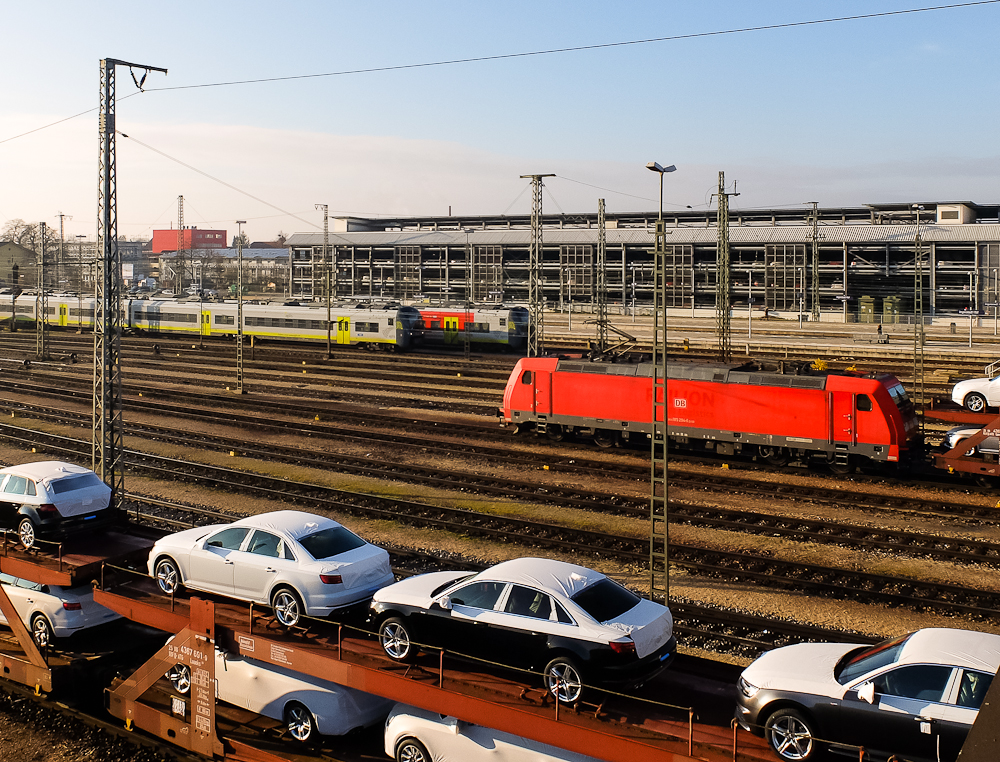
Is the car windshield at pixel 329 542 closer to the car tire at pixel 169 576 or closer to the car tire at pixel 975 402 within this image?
the car tire at pixel 169 576

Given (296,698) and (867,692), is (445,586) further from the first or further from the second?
(867,692)

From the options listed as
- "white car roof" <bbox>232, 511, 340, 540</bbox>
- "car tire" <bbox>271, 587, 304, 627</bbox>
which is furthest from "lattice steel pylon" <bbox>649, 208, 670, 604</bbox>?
"car tire" <bbox>271, 587, 304, 627</bbox>

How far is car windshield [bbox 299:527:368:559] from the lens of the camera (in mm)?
12047

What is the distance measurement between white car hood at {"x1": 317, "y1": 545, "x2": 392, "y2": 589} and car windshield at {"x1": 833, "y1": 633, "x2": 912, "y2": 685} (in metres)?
6.34

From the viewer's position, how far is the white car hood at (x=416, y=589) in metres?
10.7

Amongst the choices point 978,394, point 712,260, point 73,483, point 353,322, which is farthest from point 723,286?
point 712,260

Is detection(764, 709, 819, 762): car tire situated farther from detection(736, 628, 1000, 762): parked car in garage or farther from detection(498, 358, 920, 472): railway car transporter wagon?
detection(498, 358, 920, 472): railway car transporter wagon

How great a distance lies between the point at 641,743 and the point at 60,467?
12.7 meters

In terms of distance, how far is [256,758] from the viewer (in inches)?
427

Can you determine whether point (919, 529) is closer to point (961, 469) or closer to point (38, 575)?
point (961, 469)

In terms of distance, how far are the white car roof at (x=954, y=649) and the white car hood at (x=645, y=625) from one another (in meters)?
2.62

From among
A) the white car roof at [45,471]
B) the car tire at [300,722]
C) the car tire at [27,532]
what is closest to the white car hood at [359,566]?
the car tire at [300,722]

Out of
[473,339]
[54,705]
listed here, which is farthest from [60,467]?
[473,339]

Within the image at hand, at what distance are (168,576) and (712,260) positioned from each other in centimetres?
7434
